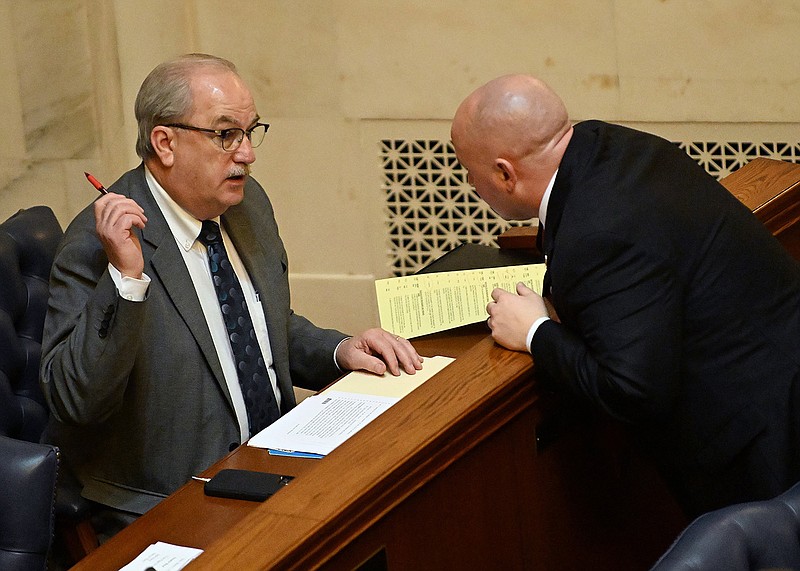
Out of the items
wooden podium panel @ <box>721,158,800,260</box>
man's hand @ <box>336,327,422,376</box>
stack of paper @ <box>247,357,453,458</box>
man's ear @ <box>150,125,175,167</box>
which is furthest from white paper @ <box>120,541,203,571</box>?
wooden podium panel @ <box>721,158,800,260</box>

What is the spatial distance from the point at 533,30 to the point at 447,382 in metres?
2.78

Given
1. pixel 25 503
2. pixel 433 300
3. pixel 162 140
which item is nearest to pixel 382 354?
pixel 433 300

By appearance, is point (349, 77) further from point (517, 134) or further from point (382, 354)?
point (517, 134)

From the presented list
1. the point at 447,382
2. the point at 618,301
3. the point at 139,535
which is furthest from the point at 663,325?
the point at 139,535

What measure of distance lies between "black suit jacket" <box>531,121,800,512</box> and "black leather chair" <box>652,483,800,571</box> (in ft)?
1.58

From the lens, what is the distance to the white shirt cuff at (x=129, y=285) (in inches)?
99.1

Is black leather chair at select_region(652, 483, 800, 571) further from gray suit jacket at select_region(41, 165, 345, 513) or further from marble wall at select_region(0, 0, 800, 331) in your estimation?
marble wall at select_region(0, 0, 800, 331)

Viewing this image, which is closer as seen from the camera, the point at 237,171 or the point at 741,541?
the point at 741,541

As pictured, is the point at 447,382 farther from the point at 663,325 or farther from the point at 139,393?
the point at 139,393

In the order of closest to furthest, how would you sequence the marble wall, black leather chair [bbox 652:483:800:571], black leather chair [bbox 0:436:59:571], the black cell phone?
black leather chair [bbox 652:483:800:571] < the black cell phone < black leather chair [bbox 0:436:59:571] < the marble wall

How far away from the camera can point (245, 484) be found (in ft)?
7.27

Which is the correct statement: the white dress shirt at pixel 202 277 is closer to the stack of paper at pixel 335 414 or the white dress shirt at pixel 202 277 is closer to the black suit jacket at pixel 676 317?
the stack of paper at pixel 335 414

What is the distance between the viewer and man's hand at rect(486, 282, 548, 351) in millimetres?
2396

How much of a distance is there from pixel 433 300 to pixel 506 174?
54 cm
